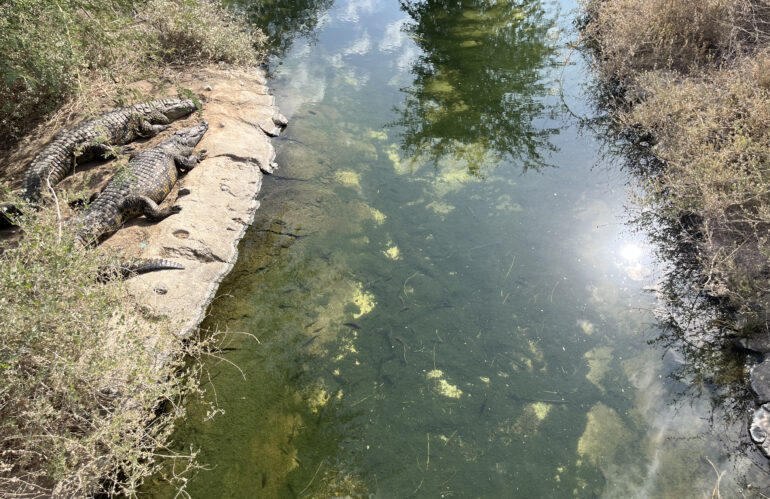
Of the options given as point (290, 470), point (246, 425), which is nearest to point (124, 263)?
point (246, 425)

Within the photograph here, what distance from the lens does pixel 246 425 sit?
350 cm

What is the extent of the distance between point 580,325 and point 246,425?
3148mm

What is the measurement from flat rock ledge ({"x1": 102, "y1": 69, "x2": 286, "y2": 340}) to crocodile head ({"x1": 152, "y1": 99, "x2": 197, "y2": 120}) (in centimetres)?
19

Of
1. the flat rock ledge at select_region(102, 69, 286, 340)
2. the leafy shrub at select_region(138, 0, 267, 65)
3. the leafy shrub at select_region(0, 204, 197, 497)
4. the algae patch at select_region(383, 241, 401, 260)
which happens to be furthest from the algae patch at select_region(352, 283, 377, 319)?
the leafy shrub at select_region(138, 0, 267, 65)

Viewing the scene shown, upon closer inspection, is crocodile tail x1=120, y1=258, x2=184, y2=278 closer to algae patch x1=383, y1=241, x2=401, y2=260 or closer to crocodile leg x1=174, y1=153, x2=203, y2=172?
crocodile leg x1=174, y1=153, x2=203, y2=172

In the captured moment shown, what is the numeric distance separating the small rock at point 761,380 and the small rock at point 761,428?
0.08 metres

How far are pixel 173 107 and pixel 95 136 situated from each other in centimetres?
129

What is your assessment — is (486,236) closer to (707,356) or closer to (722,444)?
(707,356)

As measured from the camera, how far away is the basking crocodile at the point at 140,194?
4.38 meters

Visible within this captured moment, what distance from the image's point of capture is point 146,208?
4926 mm

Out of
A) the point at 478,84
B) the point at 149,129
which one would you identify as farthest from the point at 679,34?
the point at 149,129

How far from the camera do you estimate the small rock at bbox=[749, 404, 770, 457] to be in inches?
131

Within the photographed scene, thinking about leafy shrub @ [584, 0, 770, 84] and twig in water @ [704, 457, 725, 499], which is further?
leafy shrub @ [584, 0, 770, 84]

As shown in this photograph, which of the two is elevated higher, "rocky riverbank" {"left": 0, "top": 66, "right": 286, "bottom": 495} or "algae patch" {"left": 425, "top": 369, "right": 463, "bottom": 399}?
"rocky riverbank" {"left": 0, "top": 66, "right": 286, "bottom": 495}
